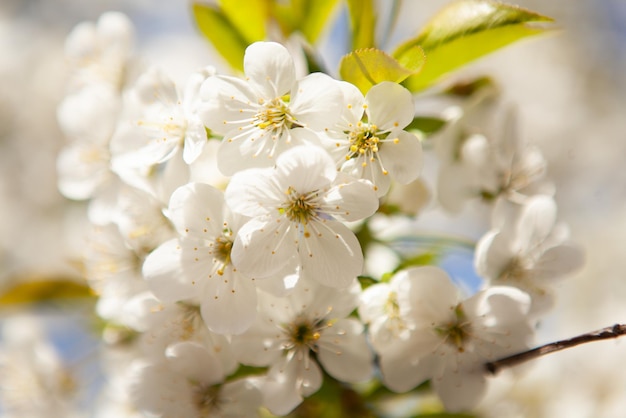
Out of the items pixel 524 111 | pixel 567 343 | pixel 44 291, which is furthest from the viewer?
pixel 524 111

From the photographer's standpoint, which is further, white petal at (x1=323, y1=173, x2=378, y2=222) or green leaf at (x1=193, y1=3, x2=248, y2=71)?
green leaf at (x1=193, y1=3, x2=248, y2=71)

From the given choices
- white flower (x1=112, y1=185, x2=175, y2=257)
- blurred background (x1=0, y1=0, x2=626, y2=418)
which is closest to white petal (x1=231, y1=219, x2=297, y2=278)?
white flower (x1=112, y1=185, x2=175, y2=257)

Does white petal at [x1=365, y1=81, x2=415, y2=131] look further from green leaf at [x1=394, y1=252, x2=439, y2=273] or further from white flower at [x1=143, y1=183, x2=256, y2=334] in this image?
green leaf at [x1=394, y1=252, x2=439, y2=273]

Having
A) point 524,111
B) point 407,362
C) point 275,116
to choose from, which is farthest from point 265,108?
point 524,111

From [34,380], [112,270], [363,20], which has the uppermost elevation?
[363,20]

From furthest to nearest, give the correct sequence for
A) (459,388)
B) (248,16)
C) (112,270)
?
(248,16), (112,270), (459,388)

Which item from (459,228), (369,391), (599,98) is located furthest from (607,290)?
(369,391)

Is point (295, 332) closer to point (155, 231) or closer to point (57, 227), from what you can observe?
point (155, 231)

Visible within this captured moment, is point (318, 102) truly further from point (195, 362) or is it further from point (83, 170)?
point (83, 170)
